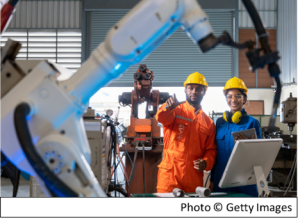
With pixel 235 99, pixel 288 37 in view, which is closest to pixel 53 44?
pixel 235 99

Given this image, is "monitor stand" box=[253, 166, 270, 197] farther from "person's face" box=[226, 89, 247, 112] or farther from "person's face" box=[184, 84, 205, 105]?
"person's face" box=[184, 84, 205, 105]

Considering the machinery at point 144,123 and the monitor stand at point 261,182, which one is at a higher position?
the machinery at point 144,123

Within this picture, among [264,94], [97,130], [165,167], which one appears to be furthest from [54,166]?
[264,94]

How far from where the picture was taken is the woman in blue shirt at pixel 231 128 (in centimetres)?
225

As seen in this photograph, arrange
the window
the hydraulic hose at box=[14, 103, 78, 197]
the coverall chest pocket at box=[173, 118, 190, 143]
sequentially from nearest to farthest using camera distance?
the hydraulic hose at box=[14, 103, 78, 197], the coverall chest pocket at box=[173, 118, 190, 143], the window

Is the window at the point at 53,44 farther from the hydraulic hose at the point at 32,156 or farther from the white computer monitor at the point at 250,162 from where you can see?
the hydraulic hose at the point at 32,156

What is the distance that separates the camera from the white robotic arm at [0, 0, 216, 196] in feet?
2.38

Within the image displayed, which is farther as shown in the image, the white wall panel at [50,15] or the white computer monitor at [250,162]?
the white wall panel at [50,15]

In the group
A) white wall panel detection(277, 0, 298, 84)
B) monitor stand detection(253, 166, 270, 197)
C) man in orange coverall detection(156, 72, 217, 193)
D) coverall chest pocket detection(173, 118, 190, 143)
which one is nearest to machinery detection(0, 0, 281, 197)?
monitor stand detection(253, 166, 270, 197)

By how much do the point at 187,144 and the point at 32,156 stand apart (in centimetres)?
171

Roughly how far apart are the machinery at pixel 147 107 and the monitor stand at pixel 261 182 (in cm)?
122

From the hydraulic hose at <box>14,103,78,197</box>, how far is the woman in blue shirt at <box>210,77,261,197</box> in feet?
5.98

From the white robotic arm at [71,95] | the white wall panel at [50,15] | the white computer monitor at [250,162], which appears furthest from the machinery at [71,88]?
the white wall panel at [50,15]

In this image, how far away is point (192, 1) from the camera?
2.45ft
